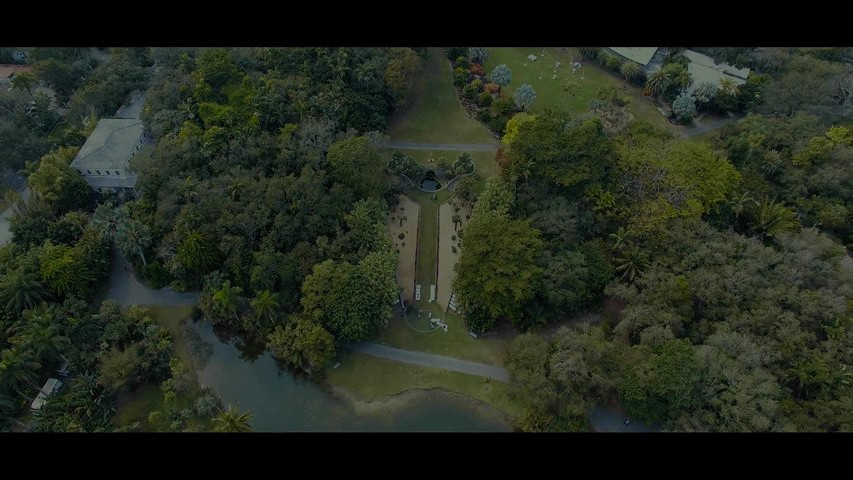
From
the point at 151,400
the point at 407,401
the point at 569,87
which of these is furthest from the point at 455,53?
the point at 151,400

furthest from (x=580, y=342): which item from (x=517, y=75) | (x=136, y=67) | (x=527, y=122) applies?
(x=136, y=67)

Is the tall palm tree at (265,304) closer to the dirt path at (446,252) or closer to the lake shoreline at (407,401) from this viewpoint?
the lake shoreline at (407,401)

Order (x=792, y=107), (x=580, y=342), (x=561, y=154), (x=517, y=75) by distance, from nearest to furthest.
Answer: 1. (x=580, y=342)
2. (x=561, y=154)
3. (x=792, y=107)
4. (x=517, y=75)

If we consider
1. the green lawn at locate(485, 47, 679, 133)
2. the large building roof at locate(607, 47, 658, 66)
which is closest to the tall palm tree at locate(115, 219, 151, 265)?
the green lawn at locate(485, 47, 679, 133)

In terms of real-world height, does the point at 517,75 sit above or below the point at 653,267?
above

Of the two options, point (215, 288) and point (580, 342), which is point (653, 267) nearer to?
point (580, 342)

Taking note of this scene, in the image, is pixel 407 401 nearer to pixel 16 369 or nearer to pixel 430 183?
pixel 430 183

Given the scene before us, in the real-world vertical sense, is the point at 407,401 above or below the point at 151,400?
above
